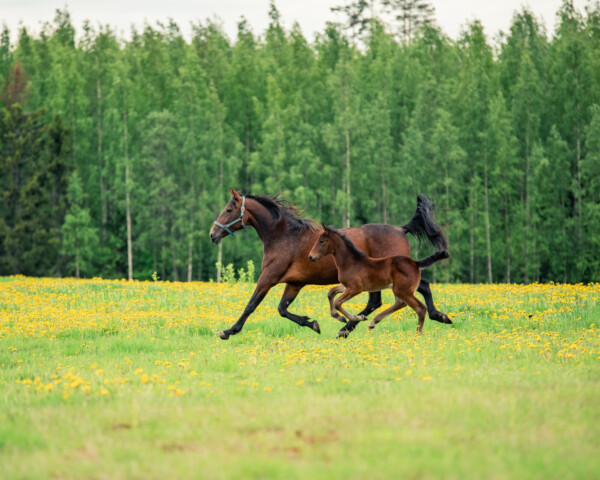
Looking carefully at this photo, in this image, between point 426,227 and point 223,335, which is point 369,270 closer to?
point 426,227

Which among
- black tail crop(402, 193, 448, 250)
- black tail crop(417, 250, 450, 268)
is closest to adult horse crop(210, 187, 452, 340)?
black tail crop(402, 193, 448, 250)

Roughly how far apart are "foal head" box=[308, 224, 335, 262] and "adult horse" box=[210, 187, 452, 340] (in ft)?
1.48

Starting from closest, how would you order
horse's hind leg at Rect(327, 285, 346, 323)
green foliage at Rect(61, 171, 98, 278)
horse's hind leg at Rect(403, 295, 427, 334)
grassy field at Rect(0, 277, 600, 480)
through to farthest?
grassy field at Rect(0, 277, 600, 480)
horse's hind leg at Rect(403, 295, 427, 334)
horse's hind leg at Rect(327, 285, 346, 323)
green foliage at Rect(61, 171, 98, 278)

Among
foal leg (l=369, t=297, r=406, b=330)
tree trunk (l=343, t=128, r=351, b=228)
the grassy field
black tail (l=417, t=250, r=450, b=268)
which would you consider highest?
tree trunk (l=343, t=128, r=351, b=228)

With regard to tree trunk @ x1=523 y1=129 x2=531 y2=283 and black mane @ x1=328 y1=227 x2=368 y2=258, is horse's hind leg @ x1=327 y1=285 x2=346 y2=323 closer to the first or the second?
black mane @ x1=328 y1=227 x2=368 y2=258

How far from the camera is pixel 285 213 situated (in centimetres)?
1245

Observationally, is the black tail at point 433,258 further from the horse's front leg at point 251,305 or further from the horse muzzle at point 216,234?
the horse muzzle at point 216,234

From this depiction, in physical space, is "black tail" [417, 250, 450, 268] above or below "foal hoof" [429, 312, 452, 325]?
above

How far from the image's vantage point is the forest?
42.7 metres

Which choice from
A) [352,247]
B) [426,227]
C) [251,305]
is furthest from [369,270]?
[251,305]

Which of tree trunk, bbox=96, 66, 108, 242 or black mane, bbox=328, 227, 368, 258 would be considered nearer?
black mane, bbox=328, 227, 368, 258

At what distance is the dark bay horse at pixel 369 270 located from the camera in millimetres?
10969

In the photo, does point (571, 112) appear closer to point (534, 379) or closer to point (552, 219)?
point (552, 219)

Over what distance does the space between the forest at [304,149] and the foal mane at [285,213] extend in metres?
26.1
